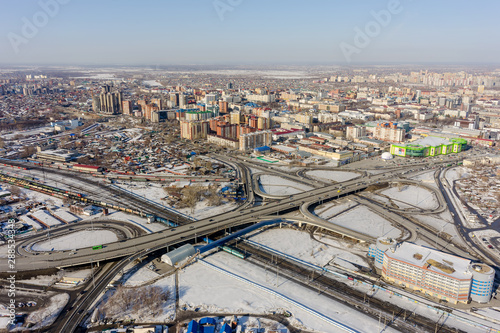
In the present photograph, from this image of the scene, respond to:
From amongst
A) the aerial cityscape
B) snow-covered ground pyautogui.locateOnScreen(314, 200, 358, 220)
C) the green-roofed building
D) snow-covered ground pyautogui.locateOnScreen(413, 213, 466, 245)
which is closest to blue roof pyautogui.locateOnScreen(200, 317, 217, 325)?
the aerial cityscape

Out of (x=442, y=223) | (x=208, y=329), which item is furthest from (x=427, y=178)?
(x=208, y=329)

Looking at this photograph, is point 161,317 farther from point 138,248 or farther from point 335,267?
point 335,267

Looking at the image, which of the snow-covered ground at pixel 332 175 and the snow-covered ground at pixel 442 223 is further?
the snow-covered ground at pixel 332 175

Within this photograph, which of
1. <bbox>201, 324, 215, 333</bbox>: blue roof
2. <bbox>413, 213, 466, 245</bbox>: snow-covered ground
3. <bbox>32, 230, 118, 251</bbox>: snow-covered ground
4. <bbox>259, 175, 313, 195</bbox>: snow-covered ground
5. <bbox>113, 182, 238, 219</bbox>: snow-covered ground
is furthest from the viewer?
<bbox>259, 175, 313, 195</bbox>: snow-covered ground

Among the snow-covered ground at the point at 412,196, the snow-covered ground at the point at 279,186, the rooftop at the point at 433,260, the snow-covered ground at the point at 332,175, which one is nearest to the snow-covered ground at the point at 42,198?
the snow-covered ground at the point at 279,186

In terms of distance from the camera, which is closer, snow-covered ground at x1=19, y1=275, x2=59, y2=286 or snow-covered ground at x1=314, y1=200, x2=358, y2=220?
snow-covered ground at x1=19, y1=275, x2=59, y2=286

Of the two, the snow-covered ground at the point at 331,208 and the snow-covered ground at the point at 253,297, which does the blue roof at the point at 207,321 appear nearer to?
the snow-covered ground at the point at 253,297

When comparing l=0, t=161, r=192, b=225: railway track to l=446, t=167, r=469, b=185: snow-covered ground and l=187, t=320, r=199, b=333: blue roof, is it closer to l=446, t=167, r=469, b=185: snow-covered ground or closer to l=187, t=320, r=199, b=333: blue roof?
l=187, t=320, r=199, b=333: blue roof
